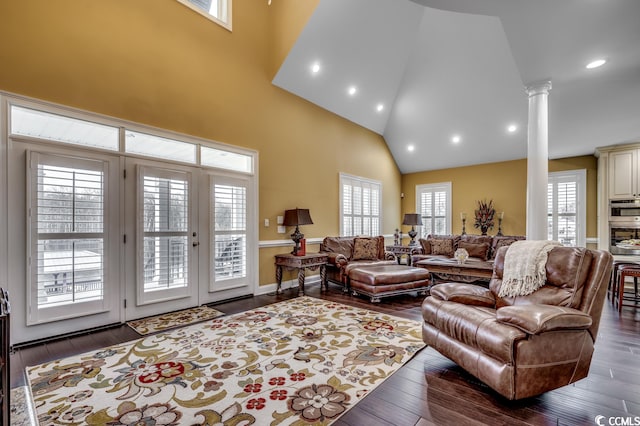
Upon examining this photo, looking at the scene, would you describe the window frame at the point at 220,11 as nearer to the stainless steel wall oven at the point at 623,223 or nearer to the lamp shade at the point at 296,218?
the lamp shade at the point at 296,218

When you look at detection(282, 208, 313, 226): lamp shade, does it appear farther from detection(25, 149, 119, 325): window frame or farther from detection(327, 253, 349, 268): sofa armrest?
detection(25, 149, 119, 325): window frame

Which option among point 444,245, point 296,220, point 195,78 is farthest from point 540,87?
point 195,78

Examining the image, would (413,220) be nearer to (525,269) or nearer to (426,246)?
(426,246)

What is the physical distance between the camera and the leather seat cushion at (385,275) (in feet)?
15.7

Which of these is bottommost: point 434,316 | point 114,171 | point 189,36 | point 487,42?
point 434,316

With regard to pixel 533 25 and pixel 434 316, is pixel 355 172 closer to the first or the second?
pixel 533 25

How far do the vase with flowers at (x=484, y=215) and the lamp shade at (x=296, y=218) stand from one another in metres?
4.85

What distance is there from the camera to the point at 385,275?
15.8 feet

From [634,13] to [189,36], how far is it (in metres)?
5.29

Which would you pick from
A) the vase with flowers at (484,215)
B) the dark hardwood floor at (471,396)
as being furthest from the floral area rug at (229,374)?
the vase with flowers at (484,215)

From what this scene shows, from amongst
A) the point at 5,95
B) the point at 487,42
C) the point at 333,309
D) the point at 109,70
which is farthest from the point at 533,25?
the point at 5,95

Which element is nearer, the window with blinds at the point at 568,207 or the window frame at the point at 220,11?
the window frame at the point at 220,11

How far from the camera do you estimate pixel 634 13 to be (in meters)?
3.16

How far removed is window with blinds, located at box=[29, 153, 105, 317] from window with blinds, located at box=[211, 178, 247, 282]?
1466mm
